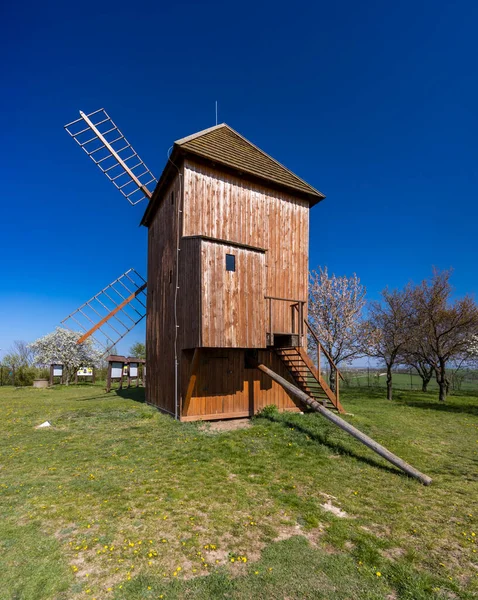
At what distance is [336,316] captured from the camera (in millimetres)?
22797

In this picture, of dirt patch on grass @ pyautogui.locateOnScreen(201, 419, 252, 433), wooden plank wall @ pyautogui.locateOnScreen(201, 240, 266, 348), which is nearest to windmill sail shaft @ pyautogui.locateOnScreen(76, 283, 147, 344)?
dirt patch on grass @ pyautogui.locateOnScreen(201, 419, 252, 433)

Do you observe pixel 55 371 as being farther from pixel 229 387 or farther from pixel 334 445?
pixel 334 445

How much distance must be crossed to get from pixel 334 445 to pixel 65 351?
1434 inches

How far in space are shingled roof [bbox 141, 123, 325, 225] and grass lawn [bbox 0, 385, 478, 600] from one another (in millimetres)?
9215

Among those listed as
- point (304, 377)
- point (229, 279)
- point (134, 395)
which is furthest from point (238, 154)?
point (134, 395)

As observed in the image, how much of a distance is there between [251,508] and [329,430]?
199 inches

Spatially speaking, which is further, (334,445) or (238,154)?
Result: (238,154)

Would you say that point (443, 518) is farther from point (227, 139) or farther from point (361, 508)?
point (227, 139)

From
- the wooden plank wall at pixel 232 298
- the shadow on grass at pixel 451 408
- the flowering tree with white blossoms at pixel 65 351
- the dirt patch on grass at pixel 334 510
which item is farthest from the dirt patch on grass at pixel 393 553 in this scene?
the flowering tree with white blossoms at pixel 65 351

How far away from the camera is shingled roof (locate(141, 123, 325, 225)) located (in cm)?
1168

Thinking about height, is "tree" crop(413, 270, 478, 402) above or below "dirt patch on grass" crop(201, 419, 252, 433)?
above

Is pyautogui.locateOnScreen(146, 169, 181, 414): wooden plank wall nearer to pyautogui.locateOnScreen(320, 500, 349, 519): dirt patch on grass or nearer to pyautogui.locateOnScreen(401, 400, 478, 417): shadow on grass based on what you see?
pyautogui.locateOnScreen(320, 500, 349, 519): dirt patch on grass

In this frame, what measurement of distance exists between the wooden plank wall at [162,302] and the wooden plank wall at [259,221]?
0.88 meters

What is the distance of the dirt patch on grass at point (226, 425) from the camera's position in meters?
10.4
